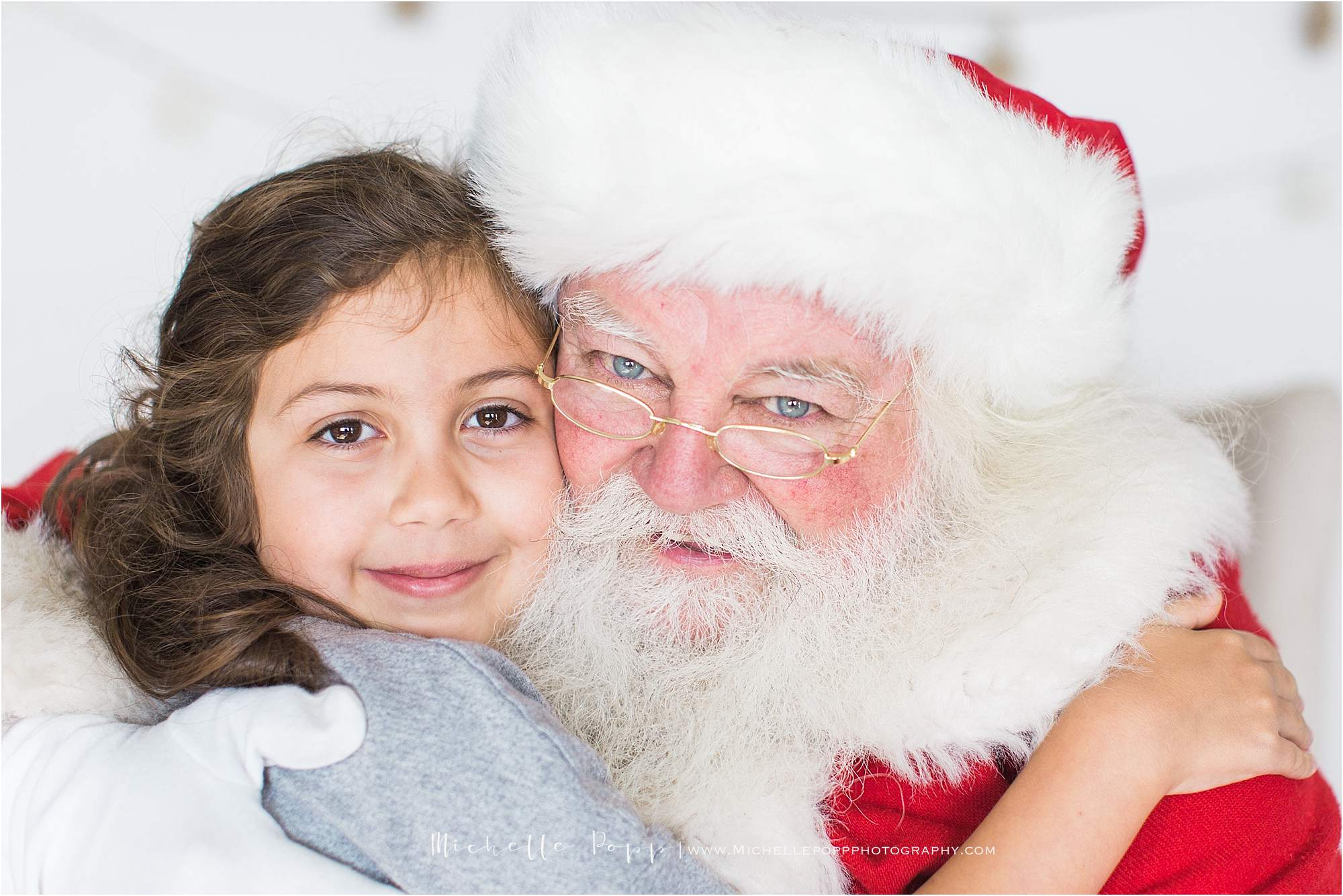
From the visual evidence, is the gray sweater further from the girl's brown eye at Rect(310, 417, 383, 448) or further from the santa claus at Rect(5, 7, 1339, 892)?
the girl's brown eye at Rect(310, 417, 383, 448)

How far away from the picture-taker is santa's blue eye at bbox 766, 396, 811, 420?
6.61 feet

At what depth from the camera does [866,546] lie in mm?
2104

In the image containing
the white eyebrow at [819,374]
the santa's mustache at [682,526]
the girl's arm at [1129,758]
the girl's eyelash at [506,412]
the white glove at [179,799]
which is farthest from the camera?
the girl's eyelash at [506,412]

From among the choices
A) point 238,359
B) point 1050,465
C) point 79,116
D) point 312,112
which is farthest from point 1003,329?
point 79,116

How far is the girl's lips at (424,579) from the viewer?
6.95 feet

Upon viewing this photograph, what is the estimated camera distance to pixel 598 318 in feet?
6.72

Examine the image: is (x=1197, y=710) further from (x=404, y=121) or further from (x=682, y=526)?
(x=404, y=121)

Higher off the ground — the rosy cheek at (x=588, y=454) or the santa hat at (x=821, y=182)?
the santa hat at (x=821, y=182)

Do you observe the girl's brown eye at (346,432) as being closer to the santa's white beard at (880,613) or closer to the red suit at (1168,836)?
the santa's white beard at (880,613)

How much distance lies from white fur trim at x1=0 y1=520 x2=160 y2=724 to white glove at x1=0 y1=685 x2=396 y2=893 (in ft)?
0.30

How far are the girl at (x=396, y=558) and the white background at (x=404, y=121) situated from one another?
5.22ft

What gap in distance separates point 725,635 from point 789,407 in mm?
465

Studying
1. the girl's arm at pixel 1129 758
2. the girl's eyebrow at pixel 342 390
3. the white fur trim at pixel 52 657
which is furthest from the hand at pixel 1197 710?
the white fur trim at pixel 52 657

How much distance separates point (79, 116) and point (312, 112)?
2.75 feet
